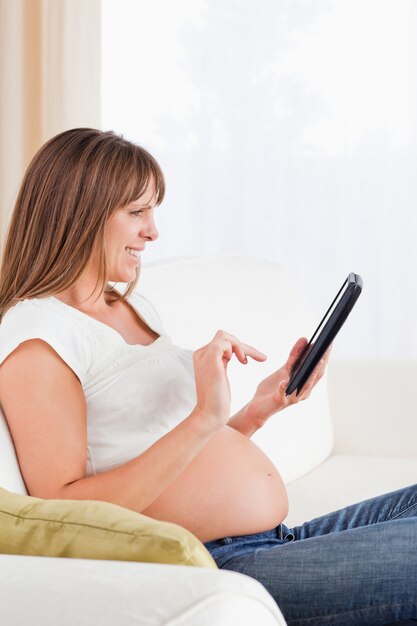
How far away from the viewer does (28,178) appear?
4.46 ft

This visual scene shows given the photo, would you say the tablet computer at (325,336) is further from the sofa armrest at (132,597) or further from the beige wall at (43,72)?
the beige wall at (43,72)

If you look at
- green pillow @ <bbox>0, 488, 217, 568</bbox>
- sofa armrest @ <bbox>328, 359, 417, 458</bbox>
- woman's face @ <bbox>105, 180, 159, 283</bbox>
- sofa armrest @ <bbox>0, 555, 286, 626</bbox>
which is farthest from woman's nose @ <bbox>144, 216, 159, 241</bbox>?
sofa armrest @ <bbox>328, 359, 417, 458</bbox>

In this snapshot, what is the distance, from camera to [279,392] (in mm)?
1455

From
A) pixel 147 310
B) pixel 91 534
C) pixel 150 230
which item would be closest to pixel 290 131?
pixel 147 310

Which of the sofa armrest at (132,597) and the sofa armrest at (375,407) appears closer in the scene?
the sofa armrest at (132,597)

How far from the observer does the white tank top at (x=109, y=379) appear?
49.1 inches

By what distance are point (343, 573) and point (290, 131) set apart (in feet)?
6.87

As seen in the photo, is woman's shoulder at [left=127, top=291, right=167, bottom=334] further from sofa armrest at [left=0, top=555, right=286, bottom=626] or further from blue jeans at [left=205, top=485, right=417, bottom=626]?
sofa armrest at [left=0, top=555, right=286, bottom=626]

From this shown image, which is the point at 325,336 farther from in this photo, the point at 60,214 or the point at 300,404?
the point at 300,404

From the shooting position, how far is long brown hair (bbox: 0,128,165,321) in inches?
52.2

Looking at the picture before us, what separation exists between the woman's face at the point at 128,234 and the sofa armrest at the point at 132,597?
2.18ft

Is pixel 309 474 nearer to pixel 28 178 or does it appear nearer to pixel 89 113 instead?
pixel 28 178

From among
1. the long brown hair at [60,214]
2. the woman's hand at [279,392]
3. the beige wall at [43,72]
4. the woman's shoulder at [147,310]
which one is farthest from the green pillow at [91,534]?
the beige wall at [43,72]

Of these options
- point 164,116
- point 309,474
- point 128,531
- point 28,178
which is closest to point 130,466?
point 128,531
